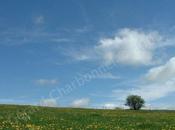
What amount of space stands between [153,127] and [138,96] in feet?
305

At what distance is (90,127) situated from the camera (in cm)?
3033

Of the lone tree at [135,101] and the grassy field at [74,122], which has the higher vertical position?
the lone tree at [135,101]

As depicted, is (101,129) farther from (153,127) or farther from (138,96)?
(138,96)

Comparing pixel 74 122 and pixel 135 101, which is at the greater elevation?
pixel 135 101

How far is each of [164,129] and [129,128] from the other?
229cm

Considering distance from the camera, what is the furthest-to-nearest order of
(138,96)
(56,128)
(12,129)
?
(138,96) → (56,128) → (12,129)

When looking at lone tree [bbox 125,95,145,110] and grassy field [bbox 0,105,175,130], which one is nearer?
grassy field [bbox 0,105,175,130]

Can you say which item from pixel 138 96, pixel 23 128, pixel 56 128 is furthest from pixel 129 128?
pixel 138 96

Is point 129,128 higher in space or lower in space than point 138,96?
lower

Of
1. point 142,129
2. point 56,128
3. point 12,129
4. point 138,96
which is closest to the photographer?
point 12,129

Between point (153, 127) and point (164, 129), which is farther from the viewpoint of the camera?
point (153, 127)

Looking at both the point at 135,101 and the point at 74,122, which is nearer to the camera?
Answer: the point at 74,122

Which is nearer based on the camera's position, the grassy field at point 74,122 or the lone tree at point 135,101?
the grassy field at point 74,122

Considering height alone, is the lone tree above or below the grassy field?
above
